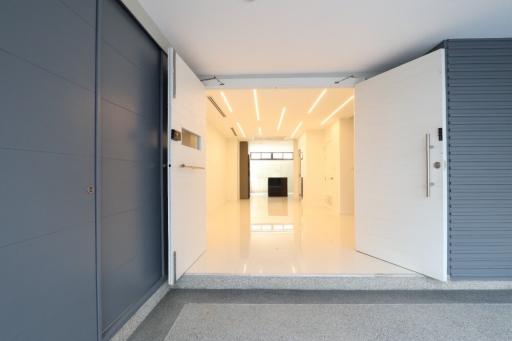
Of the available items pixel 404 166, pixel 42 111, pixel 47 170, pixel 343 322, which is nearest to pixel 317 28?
pixel 404 166

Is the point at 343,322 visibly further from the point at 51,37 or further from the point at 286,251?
the point at 51,37

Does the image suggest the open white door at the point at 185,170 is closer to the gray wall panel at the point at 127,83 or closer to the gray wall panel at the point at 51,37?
the gray wall panel at the point at 127,83

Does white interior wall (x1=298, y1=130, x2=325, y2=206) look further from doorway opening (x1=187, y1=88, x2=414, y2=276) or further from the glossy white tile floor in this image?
the glossy white tile floor

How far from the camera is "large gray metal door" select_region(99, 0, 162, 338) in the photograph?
1.66 metres

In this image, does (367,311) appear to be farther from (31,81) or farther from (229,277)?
(31,81)

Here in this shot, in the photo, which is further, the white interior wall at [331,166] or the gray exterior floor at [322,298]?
the white interior wall at [331,166]

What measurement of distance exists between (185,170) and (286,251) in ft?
5.89

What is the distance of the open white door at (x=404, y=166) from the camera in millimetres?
2488

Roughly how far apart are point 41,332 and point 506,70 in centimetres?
440

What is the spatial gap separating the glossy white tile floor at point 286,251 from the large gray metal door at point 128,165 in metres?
0.74

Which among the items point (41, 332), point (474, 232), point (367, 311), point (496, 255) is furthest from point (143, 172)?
point (496, 255)

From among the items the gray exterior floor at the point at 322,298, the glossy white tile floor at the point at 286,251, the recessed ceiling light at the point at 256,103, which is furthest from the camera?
the recessed ceiling light at the point at 256,103

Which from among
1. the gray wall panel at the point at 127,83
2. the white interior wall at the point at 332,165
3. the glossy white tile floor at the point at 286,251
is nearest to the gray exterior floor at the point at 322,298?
the glossy white tile floor at the point at 286,251

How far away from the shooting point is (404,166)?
9.11 feet
